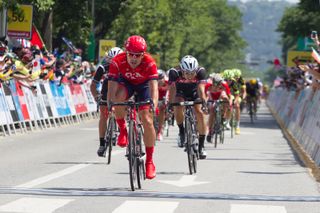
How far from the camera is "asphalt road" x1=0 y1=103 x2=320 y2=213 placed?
10.8 metres

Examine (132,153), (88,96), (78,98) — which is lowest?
(88,96)

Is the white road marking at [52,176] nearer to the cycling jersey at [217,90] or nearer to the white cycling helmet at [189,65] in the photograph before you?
the white cycling helmet at [189,65]

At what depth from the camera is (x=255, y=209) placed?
35.4ft

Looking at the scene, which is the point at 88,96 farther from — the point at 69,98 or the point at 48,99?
the point at 48,99

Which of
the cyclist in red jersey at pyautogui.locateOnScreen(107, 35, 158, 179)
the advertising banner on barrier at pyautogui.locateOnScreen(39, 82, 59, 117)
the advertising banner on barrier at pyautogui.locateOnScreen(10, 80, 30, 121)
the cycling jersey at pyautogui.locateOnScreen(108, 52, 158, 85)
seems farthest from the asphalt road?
the advertising banner on barrier at pyautogui.locateOnScreen(39, 82, 59, 117)

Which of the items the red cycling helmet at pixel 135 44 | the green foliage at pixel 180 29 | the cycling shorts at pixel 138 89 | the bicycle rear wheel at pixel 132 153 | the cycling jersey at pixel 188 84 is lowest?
the green foliage at pixel 180 29

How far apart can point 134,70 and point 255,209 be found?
284 centimetres

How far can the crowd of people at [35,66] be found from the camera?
2462cm

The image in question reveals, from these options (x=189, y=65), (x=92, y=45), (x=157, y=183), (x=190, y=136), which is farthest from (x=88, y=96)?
(x=157, y=183)

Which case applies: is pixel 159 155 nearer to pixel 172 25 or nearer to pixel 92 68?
pixel 92 68

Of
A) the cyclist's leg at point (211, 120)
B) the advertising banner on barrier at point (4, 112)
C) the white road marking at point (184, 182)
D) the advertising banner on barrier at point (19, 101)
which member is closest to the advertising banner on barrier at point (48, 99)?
the advertising banner on barrier at point (19, 101)

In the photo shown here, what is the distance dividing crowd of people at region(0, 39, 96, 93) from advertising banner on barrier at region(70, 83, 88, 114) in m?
0.26

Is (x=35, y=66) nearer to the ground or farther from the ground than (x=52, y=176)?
farther from the ground

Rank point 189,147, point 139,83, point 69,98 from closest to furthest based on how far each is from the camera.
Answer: point 139,83, point 189,147, point 69,98
